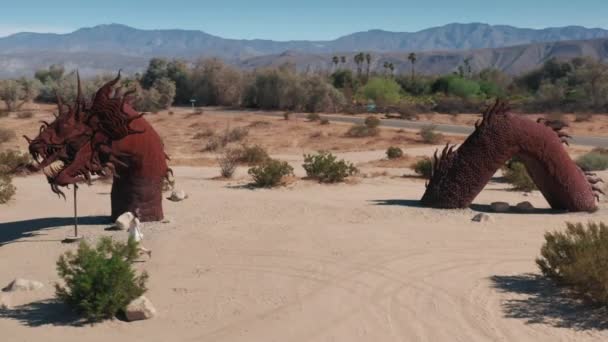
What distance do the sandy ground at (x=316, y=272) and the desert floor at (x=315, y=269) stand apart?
1.1 inches

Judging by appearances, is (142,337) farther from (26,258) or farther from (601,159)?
(601,159)

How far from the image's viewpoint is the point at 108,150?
12945 mm

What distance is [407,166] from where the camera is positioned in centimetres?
2769

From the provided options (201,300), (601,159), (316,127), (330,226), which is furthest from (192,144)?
(201,300)

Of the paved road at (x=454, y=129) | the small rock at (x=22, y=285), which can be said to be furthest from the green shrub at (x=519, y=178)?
the paved road at (x=454, y=129)

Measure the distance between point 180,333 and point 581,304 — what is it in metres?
5.18

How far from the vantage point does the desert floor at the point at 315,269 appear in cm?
854

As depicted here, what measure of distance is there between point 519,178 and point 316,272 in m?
10.8

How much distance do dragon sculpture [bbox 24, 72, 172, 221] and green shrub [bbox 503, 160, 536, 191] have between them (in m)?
10.5

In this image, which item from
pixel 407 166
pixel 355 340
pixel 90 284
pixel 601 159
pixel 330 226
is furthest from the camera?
pixel 407 166

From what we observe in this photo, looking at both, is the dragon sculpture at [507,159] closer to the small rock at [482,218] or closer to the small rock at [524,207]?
the small rock at [524,207]

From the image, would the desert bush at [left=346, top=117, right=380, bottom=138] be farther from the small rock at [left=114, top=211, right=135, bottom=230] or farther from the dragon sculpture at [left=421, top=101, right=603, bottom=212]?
the small rock at [left=114, top=211, right=135, bottom=230]

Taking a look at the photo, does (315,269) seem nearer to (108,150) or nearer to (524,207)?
(108,150)

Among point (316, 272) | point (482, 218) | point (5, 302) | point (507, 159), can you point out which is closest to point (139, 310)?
point (5, 302)
